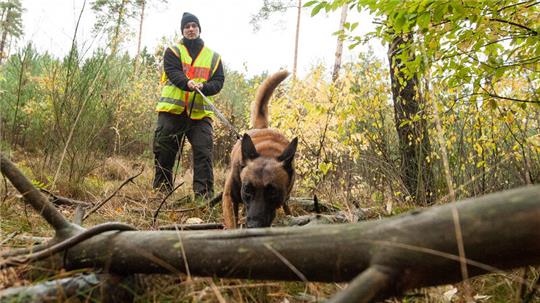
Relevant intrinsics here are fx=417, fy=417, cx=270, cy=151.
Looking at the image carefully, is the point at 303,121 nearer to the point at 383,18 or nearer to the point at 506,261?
the point at 383,18

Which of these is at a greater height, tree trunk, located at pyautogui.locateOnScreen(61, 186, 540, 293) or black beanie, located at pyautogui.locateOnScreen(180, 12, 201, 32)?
black beanie, located at pyautogui.locateOnScreen(180, 12, 201, 32)

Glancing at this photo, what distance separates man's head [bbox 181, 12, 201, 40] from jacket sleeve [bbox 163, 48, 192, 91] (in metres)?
0.37

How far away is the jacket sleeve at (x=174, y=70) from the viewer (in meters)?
5.82

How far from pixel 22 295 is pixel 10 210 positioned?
7.28 ft

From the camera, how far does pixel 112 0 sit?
5.87m

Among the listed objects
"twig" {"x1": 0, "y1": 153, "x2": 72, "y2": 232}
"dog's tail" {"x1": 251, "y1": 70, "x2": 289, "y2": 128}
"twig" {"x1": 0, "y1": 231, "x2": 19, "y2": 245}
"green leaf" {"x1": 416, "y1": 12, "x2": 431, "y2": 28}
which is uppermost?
"green leaf" {"x1": 416, "y1": 12, "x2": 431, "y2": 28}

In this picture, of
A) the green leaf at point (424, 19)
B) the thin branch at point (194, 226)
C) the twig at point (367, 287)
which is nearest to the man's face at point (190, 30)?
the thin branch at point (194, 226)

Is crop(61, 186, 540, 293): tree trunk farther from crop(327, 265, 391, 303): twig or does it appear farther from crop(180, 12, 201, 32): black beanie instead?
crop(180, 12, 201, 32): black beanie

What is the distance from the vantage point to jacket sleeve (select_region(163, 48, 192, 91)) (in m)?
5.82

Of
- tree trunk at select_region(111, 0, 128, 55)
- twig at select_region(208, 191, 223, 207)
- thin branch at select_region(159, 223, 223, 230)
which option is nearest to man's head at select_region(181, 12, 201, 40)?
tree trunk at select_region(111, 0, 128, 55)

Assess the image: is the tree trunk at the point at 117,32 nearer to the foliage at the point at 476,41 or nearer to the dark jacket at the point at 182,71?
the dark jacket at the point at 182,71

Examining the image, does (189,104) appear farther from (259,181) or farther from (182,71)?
(259,181)

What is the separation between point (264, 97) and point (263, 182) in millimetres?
2075

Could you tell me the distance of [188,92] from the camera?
6.03 metres
